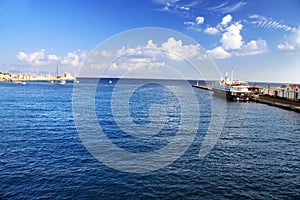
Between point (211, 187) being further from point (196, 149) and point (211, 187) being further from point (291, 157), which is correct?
point (291, 157)

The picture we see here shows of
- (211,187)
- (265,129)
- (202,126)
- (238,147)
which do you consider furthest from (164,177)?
(265,129)

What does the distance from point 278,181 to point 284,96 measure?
8136cm

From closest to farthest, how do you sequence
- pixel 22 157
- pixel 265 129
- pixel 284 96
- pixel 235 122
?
pixel 22 157 → pixel 265 129 → pixel 235 122 → pixel 284 96

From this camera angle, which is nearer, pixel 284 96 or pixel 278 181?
pixel 278 181

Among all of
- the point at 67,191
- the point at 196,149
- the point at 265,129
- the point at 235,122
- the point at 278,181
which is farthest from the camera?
the point at 235,122

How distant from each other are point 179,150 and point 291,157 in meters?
11.1

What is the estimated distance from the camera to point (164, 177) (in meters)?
20.4

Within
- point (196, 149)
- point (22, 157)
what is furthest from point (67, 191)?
point (196, 149)

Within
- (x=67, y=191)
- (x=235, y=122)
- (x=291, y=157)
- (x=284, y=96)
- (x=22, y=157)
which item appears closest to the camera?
(x=67, y=191)

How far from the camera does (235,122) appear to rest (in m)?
47.7

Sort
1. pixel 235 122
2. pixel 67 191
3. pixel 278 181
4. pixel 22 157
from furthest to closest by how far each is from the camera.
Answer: pixel 235 122, pixel 22 157, pixel 278 181, pixel 67 191

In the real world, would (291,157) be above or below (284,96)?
below

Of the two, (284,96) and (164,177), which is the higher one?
(284,96)

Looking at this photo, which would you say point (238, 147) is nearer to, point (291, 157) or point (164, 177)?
point (291, 157)
